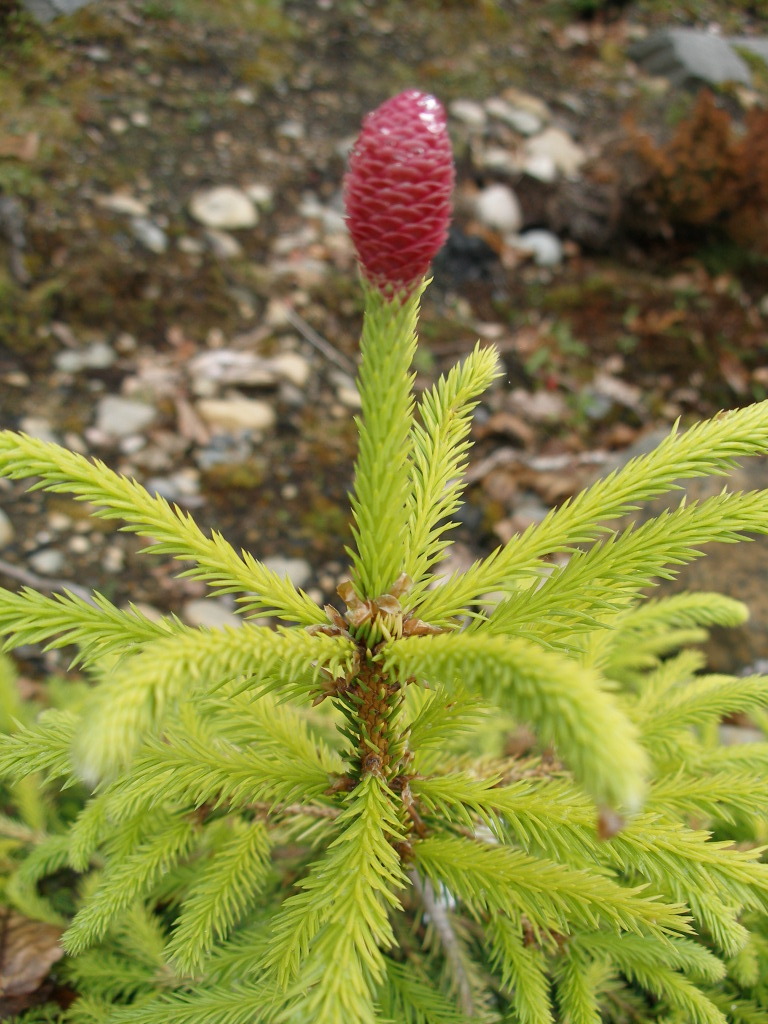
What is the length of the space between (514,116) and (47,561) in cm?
475

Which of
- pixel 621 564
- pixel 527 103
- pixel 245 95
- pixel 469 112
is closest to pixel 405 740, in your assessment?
pixel 621 564

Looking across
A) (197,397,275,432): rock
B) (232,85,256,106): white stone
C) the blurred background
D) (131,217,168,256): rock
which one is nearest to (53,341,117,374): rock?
the blurred background

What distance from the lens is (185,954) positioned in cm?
117

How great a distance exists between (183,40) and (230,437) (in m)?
3.33

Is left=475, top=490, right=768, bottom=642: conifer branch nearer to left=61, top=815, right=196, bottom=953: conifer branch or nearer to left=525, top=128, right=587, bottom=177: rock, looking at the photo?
left=61, top=815, right=196, bottom=953: conifer branch

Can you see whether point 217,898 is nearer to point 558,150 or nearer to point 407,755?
point 407,755

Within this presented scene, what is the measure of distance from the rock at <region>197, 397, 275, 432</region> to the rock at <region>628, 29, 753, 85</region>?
485 centimetres

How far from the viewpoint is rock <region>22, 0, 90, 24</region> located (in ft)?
16.0

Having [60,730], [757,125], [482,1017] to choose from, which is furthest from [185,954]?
[757,125]

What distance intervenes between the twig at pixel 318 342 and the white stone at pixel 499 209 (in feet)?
5.08

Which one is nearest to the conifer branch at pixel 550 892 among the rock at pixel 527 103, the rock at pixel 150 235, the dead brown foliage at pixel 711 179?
the rock at pixel 150 235

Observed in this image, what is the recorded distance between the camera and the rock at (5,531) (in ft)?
10.7

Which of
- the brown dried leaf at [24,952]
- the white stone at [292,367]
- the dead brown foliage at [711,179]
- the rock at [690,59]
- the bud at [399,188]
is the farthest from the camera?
the rock at [690,59]

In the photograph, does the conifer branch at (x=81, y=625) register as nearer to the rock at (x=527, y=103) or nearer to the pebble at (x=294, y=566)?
the pebble at (x=294, y=566)
